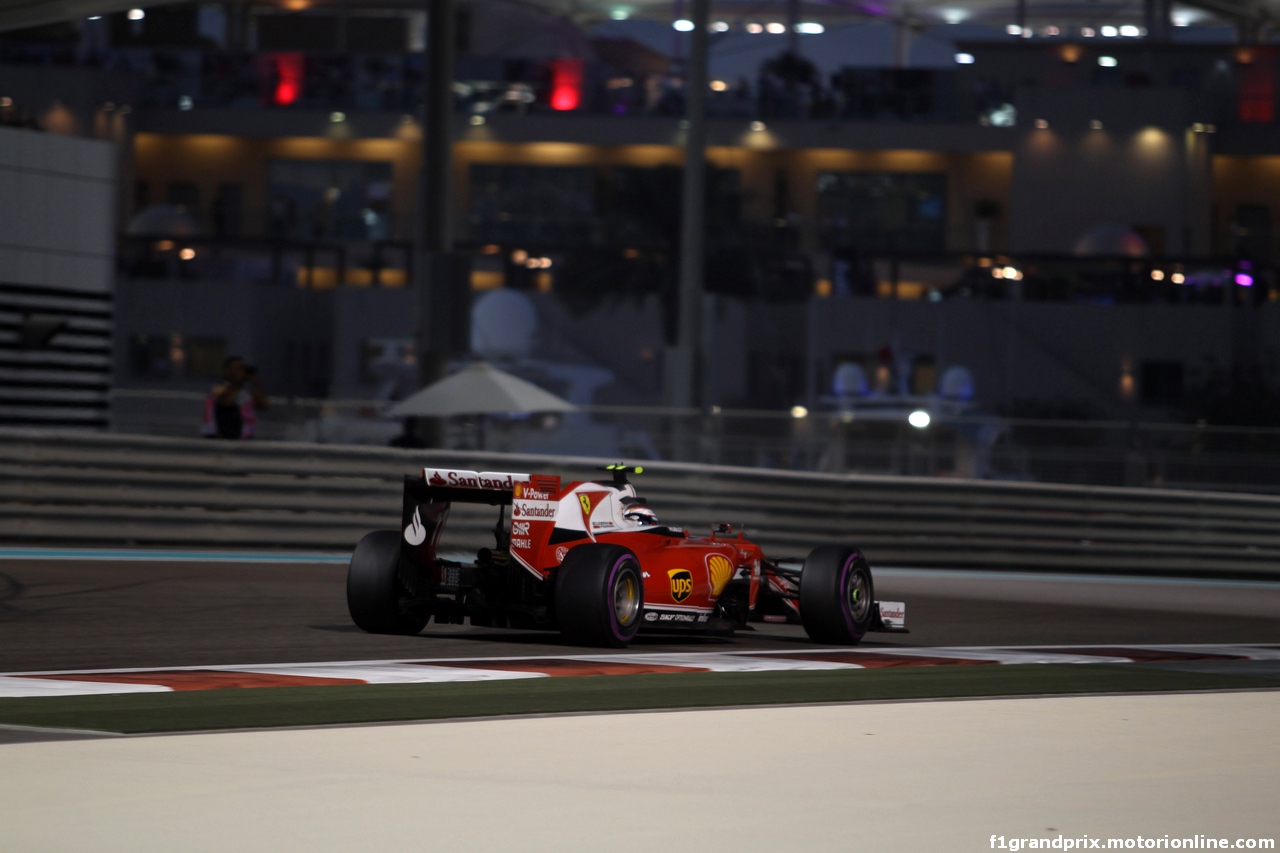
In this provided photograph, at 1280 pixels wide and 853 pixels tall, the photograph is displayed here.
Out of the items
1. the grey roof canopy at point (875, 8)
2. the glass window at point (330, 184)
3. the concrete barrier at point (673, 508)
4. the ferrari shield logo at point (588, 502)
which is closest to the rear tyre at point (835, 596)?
the ferrari shield logo at point (588, 502)

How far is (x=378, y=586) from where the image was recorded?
1112cm

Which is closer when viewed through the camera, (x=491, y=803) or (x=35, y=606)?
(x=491, y=803)

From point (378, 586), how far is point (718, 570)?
1.99 meters

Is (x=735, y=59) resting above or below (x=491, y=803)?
above

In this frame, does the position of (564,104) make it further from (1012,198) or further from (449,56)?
(449,56)

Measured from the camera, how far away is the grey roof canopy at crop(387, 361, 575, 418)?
68.0 ft

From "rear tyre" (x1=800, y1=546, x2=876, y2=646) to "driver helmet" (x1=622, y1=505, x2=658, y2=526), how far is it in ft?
3.20

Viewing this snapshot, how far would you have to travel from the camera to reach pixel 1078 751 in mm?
7262

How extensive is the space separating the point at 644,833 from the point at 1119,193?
5286 centimetres

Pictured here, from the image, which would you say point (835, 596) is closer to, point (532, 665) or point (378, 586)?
point (532, 665)

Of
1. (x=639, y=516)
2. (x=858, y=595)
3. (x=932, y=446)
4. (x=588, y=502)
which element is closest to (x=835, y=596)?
(x=858, y=595)

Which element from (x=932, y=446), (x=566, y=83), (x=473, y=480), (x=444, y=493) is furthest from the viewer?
(x=566, y=83)

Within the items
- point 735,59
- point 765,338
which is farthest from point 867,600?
point 735,59

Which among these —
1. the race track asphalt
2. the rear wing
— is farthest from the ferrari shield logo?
the race track asphalt
